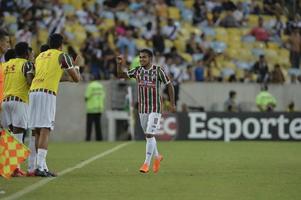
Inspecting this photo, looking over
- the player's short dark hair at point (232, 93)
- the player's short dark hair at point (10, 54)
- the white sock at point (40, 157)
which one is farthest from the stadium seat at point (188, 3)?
the white sock at point (40, 157)

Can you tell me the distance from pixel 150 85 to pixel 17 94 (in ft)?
7.98

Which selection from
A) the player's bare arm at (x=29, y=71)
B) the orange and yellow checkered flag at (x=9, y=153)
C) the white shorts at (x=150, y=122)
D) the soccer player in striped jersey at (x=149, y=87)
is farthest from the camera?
the soccer player in striped jersey at (x=149, y=87)

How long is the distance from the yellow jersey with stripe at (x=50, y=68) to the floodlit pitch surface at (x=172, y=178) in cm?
146

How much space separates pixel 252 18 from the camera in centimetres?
3469

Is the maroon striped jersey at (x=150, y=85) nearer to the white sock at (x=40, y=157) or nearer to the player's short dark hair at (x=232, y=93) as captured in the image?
the white sock at (x=40, y=157)

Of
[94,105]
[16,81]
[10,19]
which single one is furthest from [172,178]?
[10,19]

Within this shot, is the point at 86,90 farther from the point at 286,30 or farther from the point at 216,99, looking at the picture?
the point at 286,30

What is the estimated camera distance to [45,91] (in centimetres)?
1401

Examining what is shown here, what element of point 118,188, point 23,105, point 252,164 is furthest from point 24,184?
point 252,164

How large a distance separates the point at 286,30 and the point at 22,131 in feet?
68.0

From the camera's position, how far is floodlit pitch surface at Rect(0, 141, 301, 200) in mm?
11125

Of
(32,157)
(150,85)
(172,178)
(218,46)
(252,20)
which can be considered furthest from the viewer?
(252,20)

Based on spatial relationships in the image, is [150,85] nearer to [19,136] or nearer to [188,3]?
[19,136]

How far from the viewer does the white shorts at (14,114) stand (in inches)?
572
